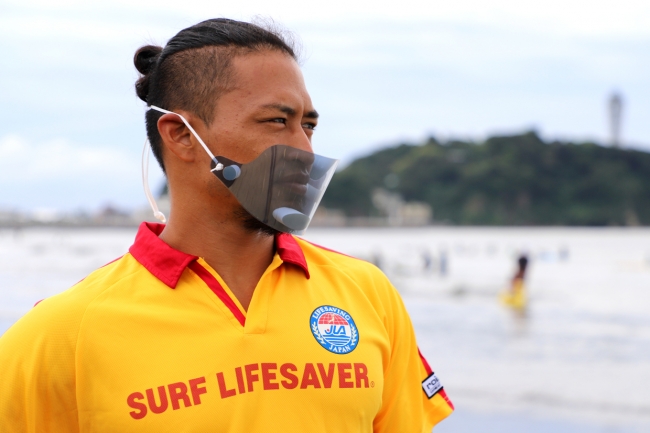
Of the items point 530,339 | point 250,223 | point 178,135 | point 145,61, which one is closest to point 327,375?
point 250,223

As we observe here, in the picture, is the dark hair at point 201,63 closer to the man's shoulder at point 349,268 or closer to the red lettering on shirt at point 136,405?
the man's shoulder at point 349,268

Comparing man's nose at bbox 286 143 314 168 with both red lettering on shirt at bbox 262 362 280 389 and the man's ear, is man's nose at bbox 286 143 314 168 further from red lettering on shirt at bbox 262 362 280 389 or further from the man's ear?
red lettering on shirt at bbox 262 362 280 389

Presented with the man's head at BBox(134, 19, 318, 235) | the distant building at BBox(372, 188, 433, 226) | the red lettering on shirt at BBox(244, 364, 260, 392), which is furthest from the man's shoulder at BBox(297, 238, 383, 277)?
the distant building at BBox(372, 188, 433, 226)

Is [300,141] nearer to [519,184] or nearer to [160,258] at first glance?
[160,258]

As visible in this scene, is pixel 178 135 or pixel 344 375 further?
pixel 178 135

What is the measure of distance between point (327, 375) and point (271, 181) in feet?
1.33

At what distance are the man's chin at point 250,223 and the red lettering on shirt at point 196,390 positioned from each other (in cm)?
34

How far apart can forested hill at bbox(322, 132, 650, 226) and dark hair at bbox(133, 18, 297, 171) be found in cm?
7832

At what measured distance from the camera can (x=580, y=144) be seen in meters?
88.2

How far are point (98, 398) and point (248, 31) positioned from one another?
0.80 metres

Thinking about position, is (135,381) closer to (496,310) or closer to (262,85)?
(262,85)

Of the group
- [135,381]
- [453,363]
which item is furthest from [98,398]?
[453,363]

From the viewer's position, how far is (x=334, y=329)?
4.99 ft

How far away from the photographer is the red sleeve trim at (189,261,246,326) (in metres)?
1.46
